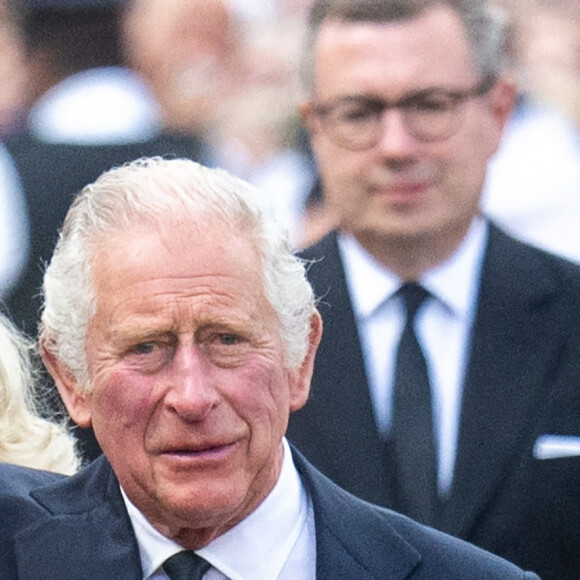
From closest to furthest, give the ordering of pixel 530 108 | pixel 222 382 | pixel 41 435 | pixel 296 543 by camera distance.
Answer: pixel 222 382, pixel 296 543, pixel 41 435, pixel 530 108

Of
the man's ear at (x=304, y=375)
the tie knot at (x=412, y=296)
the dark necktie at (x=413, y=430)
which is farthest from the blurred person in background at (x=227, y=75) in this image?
the man's ear at (x=304, y=375)

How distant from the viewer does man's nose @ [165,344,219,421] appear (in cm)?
247

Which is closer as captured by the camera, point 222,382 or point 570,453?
point 222,382

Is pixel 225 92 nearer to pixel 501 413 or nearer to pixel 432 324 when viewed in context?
pixel 432 324

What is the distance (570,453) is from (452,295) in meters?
0.54

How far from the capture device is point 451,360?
4055 millimetres

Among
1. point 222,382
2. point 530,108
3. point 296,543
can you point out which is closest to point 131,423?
point 222,382

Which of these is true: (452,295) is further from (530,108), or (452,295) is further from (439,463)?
(530,108)

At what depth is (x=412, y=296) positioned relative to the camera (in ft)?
13.3

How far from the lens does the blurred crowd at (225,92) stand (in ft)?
15.6

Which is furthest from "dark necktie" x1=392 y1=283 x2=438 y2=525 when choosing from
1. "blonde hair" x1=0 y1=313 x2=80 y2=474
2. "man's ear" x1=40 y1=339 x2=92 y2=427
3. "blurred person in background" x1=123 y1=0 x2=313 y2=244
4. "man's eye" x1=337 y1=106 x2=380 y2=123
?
"man's ear" x1=40 y1=339 x2=92 y2=427

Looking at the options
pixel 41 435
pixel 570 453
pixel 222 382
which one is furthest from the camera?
pixel 570 453

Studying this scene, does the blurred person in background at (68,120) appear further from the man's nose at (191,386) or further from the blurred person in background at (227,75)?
the man's nose at (191,386)

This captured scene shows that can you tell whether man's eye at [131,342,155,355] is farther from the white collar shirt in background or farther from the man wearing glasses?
the white collar shirt in background
